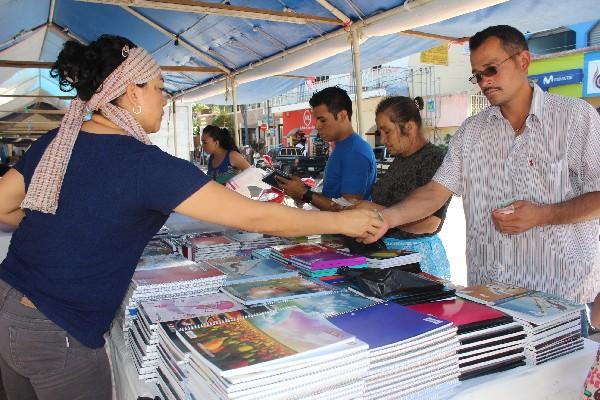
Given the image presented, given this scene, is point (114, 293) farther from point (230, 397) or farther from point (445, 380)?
point (445, 380)

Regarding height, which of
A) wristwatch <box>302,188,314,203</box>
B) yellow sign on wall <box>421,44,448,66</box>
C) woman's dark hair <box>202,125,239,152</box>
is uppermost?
yellow sign on wall <box>421,44,448,66</box>

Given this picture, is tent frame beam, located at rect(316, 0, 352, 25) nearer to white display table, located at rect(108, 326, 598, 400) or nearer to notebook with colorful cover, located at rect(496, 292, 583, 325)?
notebook with colorful cover, located at rect(496, 292, 583, 325)

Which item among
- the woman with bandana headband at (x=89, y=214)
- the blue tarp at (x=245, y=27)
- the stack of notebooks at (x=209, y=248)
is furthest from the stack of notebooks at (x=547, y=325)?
the blue tarp at (x=245, y=27)

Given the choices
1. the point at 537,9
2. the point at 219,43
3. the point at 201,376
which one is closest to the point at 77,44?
the point at 201,376

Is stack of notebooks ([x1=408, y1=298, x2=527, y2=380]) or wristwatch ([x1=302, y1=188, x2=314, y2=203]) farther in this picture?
wristwatch ([x1=302, y1=188, x2=314, y2=203])

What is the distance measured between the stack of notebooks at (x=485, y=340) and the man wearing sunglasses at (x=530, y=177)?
53 cm

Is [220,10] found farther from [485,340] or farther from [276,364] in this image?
[276,364]

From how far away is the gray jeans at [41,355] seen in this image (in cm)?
129

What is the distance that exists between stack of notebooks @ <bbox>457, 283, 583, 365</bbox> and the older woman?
101 centimetres

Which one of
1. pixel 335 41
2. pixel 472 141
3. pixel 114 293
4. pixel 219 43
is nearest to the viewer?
pixel 114 293

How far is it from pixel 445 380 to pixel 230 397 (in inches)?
20.2

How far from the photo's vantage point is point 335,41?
173 inches

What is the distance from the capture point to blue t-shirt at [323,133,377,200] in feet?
9.17

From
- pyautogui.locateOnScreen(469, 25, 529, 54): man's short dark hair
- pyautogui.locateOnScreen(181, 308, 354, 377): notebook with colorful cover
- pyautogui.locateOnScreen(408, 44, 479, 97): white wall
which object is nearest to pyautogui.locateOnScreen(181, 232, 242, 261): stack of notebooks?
pyautogui.locateOnScreen(181, 308, 354, 377): notebook with colorful cover
